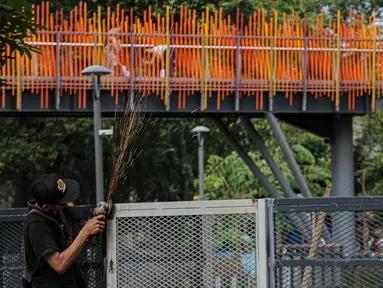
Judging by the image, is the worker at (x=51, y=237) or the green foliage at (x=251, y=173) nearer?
the worker at (x=51, y=237)

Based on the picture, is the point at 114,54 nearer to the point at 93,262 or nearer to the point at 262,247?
the point at 93,262

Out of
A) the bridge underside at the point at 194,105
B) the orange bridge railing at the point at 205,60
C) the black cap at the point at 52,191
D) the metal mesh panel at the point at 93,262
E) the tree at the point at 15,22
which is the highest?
the orange bridge railing at the point at 205,60

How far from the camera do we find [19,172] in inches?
1296

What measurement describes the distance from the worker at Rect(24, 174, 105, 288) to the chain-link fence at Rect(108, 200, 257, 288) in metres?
0.36

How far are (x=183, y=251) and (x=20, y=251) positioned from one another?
1.13 m

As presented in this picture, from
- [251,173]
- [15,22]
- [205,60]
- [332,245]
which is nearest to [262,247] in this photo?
[332,245]

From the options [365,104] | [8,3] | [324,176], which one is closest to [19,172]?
[324,176]

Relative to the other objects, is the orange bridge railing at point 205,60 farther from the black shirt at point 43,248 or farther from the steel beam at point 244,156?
the black shirt at point 43,248

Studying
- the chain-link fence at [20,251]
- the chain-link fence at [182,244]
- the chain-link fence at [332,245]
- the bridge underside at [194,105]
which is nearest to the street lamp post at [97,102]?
the bridge underside at [194,105]

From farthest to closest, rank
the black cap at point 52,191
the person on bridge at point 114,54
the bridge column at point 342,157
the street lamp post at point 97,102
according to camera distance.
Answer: the bridge column at point 342,157
the person on bridge at point 114,54
the street lamp post at point 97,102
the black cap at point 52,191

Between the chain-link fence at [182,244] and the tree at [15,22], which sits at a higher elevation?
the tree at [15,22]

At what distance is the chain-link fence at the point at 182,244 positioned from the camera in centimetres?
633

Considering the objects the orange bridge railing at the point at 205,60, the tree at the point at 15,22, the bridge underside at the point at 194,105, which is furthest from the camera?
the bridge underside at the point at 194,105

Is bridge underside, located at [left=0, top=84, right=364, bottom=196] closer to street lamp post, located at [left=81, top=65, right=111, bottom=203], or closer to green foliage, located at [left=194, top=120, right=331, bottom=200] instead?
street lamp post, located at [left=81, top=65, right=111, bottom=203]
